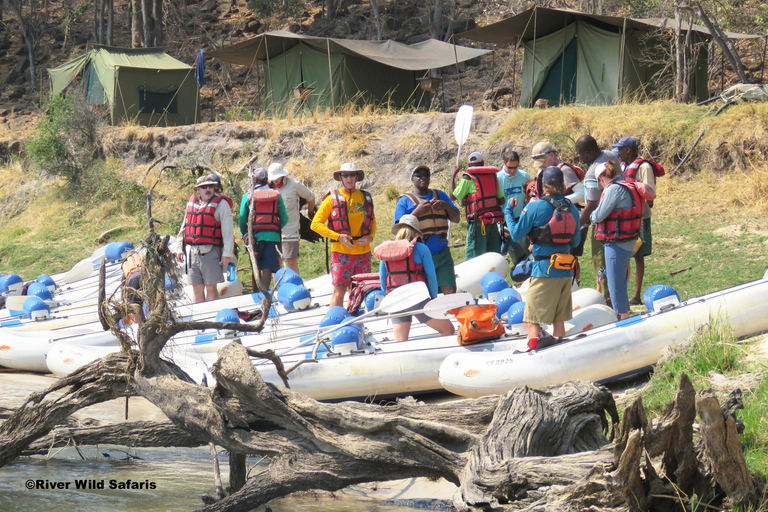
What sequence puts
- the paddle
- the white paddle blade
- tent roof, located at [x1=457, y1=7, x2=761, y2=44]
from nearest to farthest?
1. the white paddle blade
2. the paddle
3. tent roof, located at [x1=457, y1=7, x2=761, y2=44]

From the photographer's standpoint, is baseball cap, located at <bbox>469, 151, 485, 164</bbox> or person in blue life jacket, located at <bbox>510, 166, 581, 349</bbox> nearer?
person in blue life jacket, located at <bbox>510, 166, 581, 349</bbox>

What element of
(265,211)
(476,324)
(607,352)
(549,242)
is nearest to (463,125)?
(265,211)

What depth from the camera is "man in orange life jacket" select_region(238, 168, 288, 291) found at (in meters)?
7.78

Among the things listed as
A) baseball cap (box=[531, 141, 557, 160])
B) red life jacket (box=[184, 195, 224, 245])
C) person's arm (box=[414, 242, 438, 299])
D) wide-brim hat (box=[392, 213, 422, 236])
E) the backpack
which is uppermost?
baseball cap (box=[531, 141, 557, 160])

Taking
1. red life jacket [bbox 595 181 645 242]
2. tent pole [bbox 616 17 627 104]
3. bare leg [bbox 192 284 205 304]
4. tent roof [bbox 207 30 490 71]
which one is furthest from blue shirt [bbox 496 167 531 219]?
tent roof [bbox 207 30 490 71]

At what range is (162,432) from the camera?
4605 millimetres

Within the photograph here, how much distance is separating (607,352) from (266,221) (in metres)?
3.86

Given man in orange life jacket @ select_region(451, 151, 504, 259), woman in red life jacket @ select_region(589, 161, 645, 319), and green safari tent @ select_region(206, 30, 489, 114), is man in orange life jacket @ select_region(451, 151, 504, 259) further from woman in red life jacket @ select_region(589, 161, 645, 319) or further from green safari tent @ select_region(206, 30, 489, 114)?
green safari tent @ select_region(206, 30, 489, 114)

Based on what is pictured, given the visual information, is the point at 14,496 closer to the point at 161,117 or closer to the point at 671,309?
the point at 671,309

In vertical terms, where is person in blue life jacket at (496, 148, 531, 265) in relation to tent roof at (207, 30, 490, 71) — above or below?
below

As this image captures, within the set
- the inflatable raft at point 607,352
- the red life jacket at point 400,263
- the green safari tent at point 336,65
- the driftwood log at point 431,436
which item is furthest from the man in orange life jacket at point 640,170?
the green safari tent at point 336,65

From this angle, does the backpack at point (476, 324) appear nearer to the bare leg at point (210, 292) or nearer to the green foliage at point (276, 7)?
the bare leg at point (210, 292)

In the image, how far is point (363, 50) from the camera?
1596cm

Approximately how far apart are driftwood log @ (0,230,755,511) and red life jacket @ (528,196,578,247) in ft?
5.33
